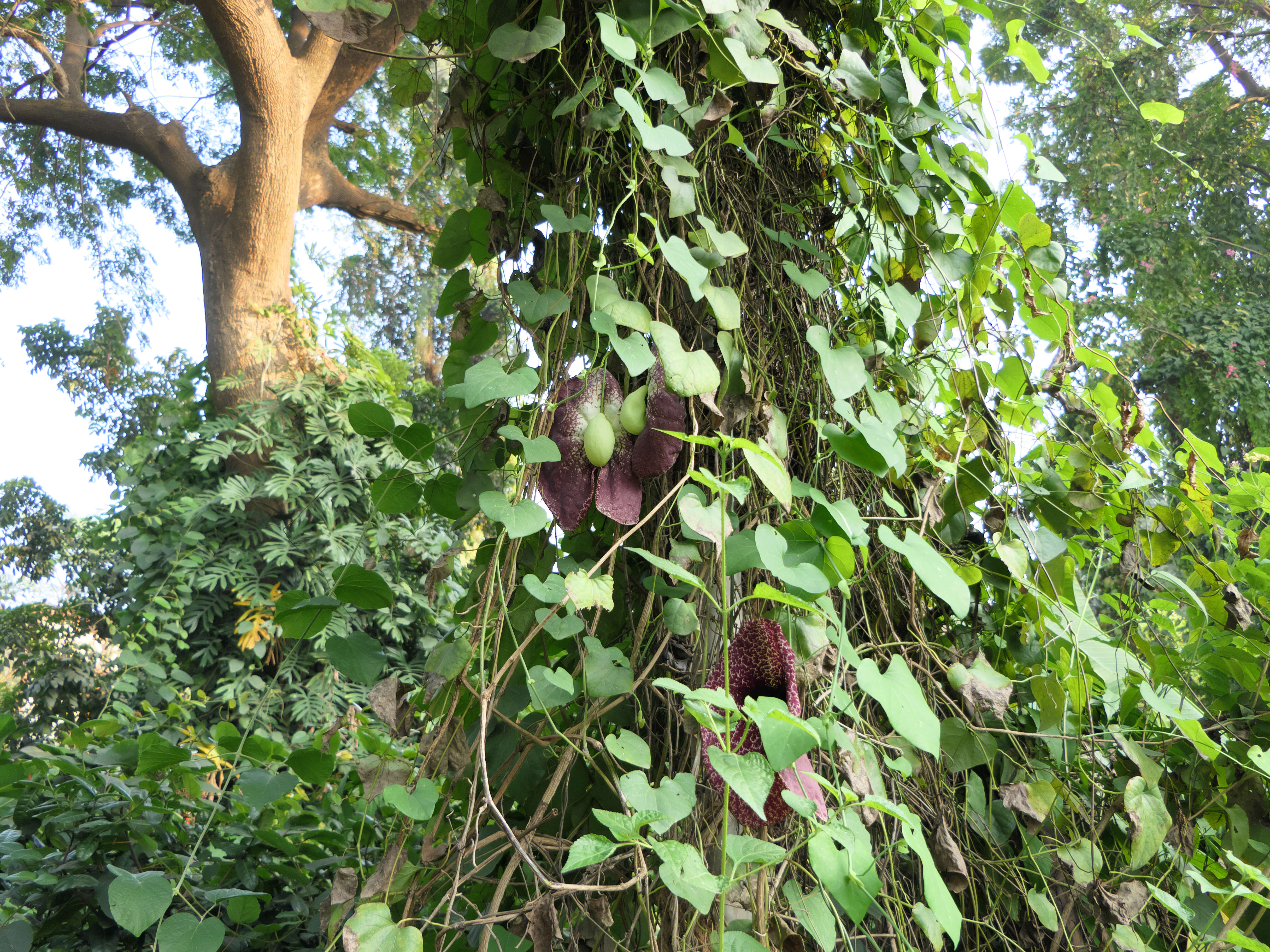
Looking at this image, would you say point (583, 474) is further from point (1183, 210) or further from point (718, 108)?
point (1183, 210)

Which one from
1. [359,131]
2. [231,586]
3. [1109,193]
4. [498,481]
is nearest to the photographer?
[498,481]

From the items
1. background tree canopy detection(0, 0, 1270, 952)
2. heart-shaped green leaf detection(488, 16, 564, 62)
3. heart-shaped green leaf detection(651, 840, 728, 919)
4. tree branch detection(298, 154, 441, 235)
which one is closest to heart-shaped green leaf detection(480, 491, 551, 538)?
background tree canopy detection(0, 0, 1270, 952)

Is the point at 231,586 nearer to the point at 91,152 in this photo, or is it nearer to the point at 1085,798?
the point at 1085,798

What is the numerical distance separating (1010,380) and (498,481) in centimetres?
51

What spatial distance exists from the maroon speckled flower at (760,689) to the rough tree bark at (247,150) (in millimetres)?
3131

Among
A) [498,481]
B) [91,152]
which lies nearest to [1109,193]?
[498,481]

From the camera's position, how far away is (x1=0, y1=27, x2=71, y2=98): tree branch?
13.4ft

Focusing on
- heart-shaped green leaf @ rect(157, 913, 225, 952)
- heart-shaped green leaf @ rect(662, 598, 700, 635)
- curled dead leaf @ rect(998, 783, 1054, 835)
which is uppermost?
heart-shaped green leaf @ rect(662, 598, 700, 635)

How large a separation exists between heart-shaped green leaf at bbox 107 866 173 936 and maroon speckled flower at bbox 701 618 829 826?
0.46 meters

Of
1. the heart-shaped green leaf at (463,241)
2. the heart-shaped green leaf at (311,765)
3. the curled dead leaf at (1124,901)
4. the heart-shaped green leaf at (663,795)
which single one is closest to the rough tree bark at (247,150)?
the heart-shaped green leaf at (463,241)

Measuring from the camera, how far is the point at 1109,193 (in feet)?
20.0

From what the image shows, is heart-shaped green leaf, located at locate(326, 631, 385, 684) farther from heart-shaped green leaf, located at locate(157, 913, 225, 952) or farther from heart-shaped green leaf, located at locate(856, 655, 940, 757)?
heart-shaped green leaf, located at locate(856, 655, 940, 757)

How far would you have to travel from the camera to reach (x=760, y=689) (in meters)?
0.53

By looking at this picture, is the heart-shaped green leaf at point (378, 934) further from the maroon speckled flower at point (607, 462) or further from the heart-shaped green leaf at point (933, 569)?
the heart-shaped green leaf at point (933, 569)
